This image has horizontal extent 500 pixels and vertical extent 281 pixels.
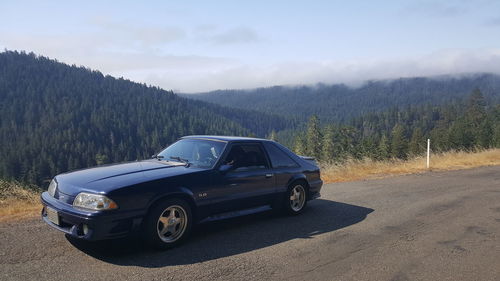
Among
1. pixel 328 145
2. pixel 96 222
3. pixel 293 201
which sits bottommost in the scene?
pixel 328 145

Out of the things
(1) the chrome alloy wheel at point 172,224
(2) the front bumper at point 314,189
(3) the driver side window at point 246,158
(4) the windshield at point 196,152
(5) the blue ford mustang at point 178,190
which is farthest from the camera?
(2) the front bumper at point 314,189

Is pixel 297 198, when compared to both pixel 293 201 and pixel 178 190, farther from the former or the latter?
pixel 178 190

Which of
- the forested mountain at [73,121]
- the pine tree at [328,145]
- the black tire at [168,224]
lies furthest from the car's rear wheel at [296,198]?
the forested mountain at [73,121]

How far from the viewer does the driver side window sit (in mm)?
5820

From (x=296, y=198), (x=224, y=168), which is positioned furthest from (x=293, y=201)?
(x=224, y=168)

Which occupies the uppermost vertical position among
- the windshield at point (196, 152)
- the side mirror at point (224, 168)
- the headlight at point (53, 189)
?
the windshield at point (196, 152)

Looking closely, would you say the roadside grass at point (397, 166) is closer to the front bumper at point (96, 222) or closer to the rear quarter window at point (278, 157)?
the rear quarter window at point (278, 157)

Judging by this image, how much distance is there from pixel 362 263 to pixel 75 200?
11.4 ft

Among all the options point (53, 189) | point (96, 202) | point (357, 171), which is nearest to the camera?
point (96, 202)

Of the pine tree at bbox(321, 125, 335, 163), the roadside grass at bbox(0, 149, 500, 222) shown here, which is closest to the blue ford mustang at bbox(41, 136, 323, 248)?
the roadside grass at bbox(0, 149, 500, 222)

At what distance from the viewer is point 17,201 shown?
7805mm

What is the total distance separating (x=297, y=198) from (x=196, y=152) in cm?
210

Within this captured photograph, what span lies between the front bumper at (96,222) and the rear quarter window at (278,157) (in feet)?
8.63

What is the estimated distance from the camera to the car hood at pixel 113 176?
14.9ft
